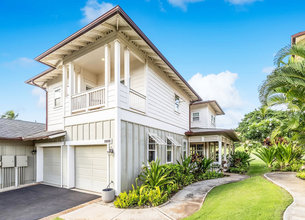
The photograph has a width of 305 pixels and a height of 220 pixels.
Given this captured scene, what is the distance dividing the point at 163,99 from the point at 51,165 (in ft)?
22.3

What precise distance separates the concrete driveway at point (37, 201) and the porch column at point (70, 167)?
0.37 metres

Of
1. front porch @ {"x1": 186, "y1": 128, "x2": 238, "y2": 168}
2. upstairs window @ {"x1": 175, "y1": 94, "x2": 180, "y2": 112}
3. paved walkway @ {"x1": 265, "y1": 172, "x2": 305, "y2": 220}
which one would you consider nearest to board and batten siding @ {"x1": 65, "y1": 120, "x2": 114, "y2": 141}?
paved walkway @ {"x1": 265, "y1": 172, "x2": 305, "y2": 220}

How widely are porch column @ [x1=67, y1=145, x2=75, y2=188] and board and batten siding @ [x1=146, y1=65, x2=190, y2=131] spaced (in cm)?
392

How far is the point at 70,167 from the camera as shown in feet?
26.2

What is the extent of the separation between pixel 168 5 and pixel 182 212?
554 inches

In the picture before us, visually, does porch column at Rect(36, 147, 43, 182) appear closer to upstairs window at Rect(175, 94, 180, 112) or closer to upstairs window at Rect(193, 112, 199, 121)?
upstairs window at Rect(175, 94, 180, 112)

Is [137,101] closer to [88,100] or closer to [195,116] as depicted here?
[88,100]

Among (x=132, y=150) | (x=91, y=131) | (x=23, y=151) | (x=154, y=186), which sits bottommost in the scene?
(x=154, y=186)

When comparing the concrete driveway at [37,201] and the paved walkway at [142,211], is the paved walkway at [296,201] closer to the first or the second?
the paved walkway at [142,211]

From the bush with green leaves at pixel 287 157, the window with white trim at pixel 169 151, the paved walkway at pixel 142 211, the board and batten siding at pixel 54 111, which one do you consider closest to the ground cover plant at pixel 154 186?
the paved walkway at pixel 142 211

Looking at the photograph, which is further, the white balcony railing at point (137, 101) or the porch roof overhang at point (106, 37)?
the white balcony railing at point (137, 101)

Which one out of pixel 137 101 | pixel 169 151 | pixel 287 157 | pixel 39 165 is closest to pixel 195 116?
pixel 169 151

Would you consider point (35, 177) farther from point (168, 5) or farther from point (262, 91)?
point (168, 5)

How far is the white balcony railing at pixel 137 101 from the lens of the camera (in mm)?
7598
